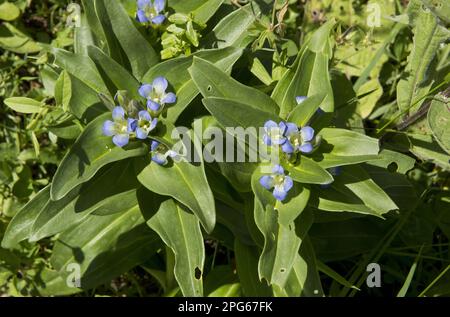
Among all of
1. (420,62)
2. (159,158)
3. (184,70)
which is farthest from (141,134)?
(420,62)

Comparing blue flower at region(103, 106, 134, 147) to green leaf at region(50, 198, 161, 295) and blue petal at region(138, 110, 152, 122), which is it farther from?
green leaf at region(50, 198, 161, 295)

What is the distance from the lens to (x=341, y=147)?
2.82 meters

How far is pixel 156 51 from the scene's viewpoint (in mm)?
3100

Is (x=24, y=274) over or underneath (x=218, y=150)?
underneath

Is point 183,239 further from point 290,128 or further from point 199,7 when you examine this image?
point 199,7

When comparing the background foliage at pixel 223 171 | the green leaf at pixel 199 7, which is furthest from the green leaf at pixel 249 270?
the green leaf at pixel 199 7

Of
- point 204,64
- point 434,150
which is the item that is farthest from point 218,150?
point 434,150

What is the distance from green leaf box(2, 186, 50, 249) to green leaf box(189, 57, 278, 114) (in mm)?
999

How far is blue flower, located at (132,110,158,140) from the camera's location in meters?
2.66

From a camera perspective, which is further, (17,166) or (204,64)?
(17,166)

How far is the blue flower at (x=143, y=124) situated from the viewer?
8.72 feet
